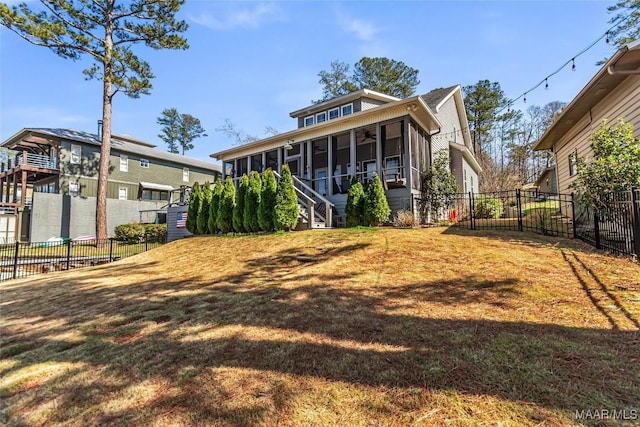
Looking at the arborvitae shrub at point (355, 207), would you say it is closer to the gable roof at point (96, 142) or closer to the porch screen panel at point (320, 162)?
the porch screen panel at point (320, 162)

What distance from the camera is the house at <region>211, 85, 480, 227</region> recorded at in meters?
12.7

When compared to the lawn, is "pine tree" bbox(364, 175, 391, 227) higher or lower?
higher

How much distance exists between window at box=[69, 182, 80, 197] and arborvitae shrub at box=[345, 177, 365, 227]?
22.9 m

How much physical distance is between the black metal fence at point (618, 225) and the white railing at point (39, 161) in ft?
99.7

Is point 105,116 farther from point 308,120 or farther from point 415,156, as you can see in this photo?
point 415,156

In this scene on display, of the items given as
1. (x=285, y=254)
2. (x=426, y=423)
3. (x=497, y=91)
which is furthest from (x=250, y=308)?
(x=497, y=91)

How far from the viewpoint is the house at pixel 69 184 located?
20.6m

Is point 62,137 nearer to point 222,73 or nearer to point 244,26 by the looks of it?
point 222,73

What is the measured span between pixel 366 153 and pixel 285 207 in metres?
7.83

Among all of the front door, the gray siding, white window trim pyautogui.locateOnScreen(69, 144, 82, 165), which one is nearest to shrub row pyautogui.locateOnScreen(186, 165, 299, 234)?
the front door

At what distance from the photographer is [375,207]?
37.2ft

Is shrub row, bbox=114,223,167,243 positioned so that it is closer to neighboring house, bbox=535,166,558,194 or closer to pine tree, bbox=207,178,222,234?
pine tree, bbox=207,178,222,234

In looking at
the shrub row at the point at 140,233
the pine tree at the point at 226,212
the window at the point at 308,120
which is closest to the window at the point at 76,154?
the shrub row at the point at 140,233

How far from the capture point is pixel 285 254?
821cm
